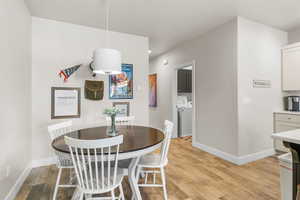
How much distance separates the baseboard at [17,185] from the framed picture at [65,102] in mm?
898

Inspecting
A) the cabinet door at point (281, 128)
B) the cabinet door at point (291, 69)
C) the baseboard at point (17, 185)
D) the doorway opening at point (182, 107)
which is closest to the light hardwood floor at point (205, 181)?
the baseboard at point (17, 185)

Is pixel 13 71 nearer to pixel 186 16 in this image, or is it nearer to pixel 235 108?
pixel 186 16

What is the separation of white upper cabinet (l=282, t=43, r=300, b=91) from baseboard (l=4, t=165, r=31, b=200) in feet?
15.8

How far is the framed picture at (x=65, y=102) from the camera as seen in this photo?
2.75 m

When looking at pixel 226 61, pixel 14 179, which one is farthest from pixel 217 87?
pixel 14 179

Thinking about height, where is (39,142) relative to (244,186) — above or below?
above

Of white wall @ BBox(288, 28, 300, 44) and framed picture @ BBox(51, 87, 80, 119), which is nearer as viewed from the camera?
framed picture @ BBox(51, 87, 80, 119)

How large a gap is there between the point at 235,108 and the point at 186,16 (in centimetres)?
183

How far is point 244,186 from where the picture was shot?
204cm

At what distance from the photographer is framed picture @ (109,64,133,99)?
321cm

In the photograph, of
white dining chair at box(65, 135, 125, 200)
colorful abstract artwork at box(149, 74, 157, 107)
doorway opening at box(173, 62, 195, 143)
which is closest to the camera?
white dining chair at box(65, 135, 125, 200)

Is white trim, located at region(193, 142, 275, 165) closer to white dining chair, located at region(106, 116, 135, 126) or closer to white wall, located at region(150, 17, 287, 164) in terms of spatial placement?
white wall, located at region(150, 17, 287, 164)

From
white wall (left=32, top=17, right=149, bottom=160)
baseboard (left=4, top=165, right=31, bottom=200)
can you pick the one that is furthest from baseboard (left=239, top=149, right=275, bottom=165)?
baseboard (left=4, top=165, right=31, bottom=200)

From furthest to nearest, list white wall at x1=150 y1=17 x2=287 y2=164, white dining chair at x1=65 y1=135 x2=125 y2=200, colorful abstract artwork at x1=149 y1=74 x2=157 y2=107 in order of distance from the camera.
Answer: colorful abstract artwork at x1=149 y1=74 x2=157 y2=107
white wall at x1=150 y1=17 x2=287 y2=164
white dining chair at x1=65 y1=135 x2=125 y2=200
